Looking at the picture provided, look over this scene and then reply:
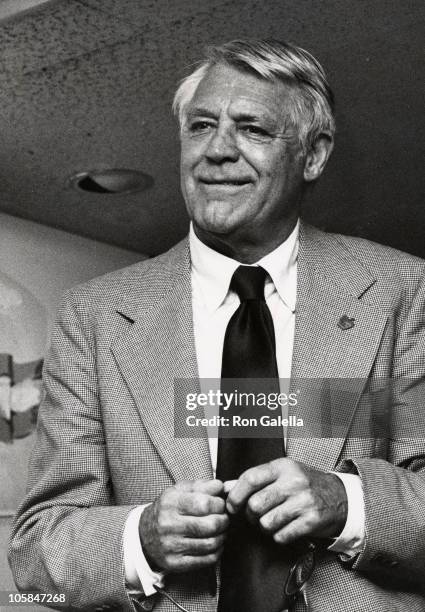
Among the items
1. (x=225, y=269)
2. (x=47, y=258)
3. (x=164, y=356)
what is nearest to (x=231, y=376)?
(x=164, y=356)

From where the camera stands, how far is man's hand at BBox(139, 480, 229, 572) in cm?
122

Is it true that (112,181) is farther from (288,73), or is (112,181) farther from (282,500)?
(282,500)

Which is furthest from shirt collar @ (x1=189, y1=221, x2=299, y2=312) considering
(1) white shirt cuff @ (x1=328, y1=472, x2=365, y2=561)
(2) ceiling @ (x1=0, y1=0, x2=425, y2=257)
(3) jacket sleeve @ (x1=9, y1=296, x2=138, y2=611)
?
(2) ceiling @ (x1=0, y1=0, x2=425, y2=257)

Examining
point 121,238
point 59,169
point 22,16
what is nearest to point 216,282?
point 22,16

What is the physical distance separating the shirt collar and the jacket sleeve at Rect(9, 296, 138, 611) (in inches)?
9.6

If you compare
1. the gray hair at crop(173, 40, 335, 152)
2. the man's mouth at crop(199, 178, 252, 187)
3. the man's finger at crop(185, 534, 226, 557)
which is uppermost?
the gray hair at crop(173, 40, 335, 152)

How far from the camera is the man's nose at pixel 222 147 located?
1606mm

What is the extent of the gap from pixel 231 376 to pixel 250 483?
0.91ft

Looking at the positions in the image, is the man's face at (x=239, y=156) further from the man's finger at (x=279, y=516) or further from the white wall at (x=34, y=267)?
the white wall at (x=34, y=267)

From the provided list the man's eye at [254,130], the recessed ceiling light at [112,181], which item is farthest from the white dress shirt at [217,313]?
the recessed ceiling light at [112,181]

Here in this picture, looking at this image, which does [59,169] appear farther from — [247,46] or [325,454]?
[325,454]

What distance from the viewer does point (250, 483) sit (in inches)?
47.6

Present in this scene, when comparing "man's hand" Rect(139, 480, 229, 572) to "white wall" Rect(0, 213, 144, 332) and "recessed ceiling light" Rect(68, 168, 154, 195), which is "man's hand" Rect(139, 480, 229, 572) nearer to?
"recessed ceiling light" Rect(68, 168, 154, 195)

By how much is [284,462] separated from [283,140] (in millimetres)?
751
